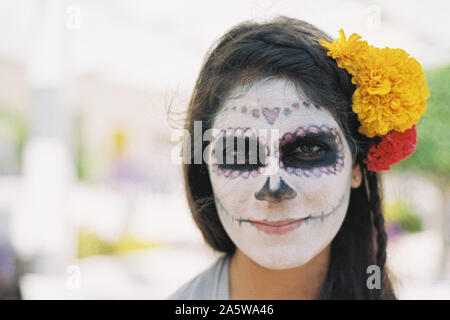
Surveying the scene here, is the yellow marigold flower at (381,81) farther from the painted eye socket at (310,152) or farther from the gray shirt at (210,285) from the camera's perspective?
the gray shirt at (210,285)

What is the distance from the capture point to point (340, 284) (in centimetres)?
157

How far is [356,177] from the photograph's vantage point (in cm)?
154

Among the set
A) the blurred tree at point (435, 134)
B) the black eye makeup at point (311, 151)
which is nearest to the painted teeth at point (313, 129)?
the black eye makeup at point (311, 151)

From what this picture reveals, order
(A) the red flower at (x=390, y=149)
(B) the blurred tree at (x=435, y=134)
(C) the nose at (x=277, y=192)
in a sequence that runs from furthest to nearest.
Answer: (B) the blurred tree at (x=435, y=134) → (A) the red flower at (x=390, y=149) → (C) the nose at (x=277, y=192)

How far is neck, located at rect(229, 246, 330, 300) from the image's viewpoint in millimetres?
1549

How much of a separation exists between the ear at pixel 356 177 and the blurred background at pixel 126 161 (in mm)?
549

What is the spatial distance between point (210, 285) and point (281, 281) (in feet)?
0.93

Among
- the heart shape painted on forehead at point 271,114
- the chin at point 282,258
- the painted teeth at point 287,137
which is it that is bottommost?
the chin at point 282,258

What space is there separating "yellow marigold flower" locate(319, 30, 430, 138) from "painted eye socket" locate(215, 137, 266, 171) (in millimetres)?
375

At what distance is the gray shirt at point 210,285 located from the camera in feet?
5.19

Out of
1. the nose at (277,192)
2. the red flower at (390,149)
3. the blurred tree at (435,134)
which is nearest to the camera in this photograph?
the nose at (277,192)

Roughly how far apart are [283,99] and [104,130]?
17.0 feet

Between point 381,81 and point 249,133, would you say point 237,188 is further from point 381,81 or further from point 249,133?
point 381,81
